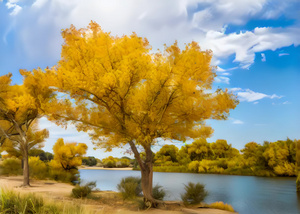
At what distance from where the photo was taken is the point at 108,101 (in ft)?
33.4

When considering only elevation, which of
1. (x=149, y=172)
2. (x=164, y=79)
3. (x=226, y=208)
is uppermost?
(x=164, y=79)

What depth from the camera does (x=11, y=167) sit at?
1040 inches

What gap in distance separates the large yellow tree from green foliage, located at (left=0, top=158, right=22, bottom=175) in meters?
18.7

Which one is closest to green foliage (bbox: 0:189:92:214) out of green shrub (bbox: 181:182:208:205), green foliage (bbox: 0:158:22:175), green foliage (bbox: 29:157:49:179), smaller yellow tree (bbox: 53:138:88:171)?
green shrub (bbox: 181:182:208:205)

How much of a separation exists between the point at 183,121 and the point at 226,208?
4.75m

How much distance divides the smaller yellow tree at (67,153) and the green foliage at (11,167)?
15.9 feet

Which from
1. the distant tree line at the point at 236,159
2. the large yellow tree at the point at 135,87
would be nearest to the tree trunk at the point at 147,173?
the large yellow tree at the point at 135,87

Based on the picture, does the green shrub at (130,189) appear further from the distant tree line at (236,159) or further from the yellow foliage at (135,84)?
the distant tree line at (236,159)

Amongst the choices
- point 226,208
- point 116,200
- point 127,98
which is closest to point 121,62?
point 127,98

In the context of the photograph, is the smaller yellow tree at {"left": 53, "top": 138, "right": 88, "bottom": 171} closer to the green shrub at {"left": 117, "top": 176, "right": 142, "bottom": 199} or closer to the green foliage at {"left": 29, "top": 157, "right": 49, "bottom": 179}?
the green foliage at {"left": 29, "top": 157, "right": 49, "bottom": 179}

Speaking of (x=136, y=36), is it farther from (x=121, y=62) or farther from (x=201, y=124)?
(x=201, y=124)

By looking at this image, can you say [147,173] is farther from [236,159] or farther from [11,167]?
[236,159]

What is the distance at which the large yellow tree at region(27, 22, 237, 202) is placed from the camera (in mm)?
9164

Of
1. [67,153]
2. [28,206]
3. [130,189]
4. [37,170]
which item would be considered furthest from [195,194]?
[37,170]
